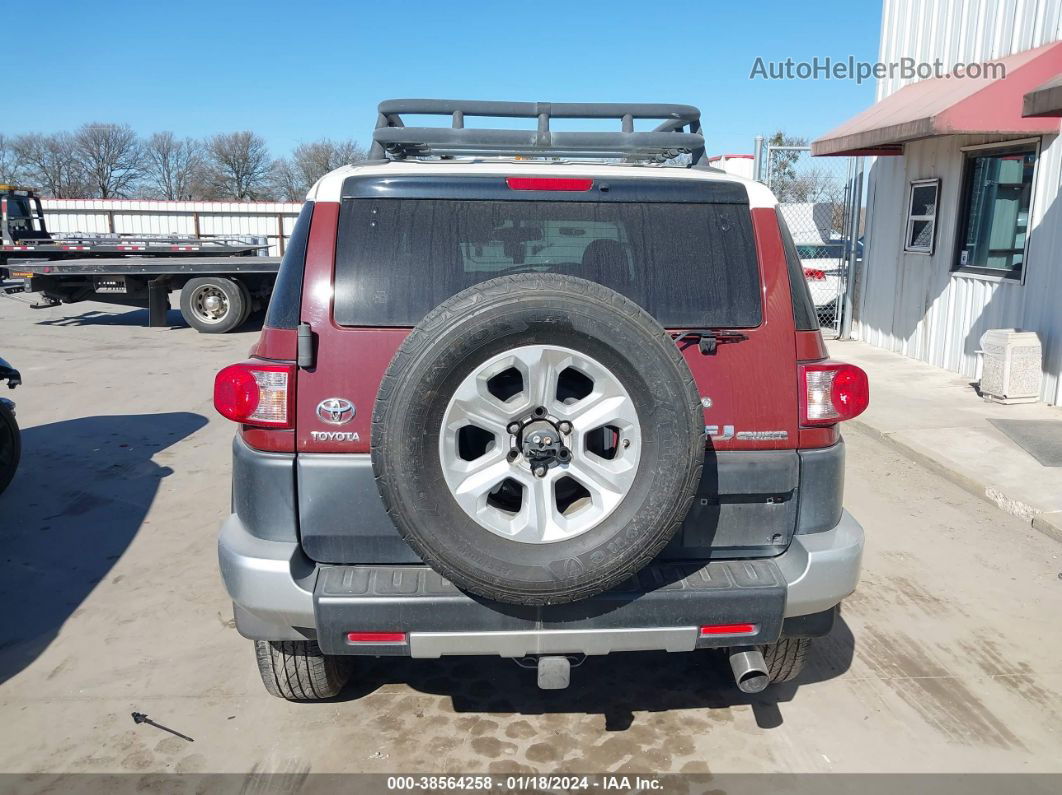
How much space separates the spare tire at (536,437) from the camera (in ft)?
8.16

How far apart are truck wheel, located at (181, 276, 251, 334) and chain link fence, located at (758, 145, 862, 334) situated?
29.1ft

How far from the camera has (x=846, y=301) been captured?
1318cm

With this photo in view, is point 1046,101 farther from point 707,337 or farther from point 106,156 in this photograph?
point 106,156

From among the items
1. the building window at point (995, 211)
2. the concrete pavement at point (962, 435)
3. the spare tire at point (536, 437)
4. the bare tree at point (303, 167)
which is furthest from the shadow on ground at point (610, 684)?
the bare tree at point (303, 167)

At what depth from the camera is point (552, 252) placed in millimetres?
2961

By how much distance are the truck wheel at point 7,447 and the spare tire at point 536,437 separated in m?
4.53

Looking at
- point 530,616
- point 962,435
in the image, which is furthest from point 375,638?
point 962,435

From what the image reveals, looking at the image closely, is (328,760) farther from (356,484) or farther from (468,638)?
(356,484)

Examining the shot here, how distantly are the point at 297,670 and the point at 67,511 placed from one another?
3342mm

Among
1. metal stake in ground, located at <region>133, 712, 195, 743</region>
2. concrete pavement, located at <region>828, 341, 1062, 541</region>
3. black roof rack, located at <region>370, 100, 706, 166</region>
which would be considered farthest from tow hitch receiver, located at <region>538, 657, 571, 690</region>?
concrete pavement, located at <region>828, 341, 1062, 541</region>

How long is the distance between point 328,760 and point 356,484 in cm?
109

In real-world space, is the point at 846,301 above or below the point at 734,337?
below

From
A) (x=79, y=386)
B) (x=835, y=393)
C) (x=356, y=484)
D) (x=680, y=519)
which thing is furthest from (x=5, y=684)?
(x=79, y=386)

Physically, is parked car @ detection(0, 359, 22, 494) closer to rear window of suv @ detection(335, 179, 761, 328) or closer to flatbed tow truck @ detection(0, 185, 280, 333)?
rear window of suv @ detection(335, 179, 761, 328)
